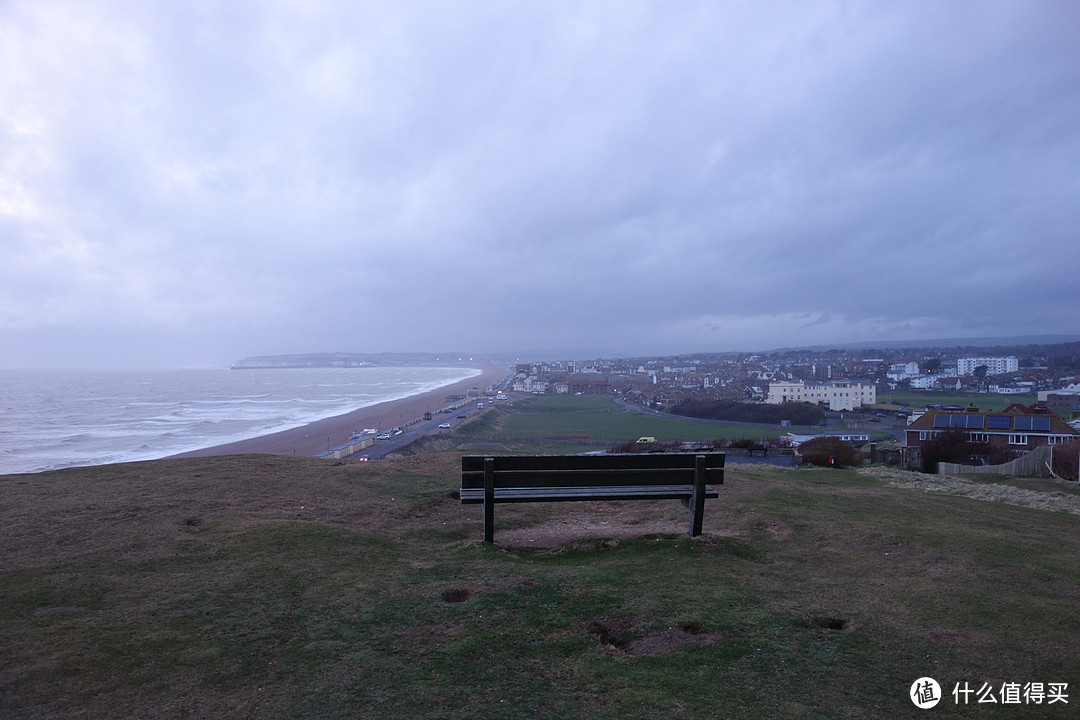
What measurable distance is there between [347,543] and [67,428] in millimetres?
48300

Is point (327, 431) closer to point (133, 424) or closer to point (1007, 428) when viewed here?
point (133, 424)

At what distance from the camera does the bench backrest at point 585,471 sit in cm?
642

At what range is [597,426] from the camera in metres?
52.4

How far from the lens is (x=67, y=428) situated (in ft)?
139

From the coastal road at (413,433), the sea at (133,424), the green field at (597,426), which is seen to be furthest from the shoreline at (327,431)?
the green field at (597,426)

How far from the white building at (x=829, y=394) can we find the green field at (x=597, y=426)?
1740 centimetres

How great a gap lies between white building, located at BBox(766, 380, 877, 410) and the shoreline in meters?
39.7

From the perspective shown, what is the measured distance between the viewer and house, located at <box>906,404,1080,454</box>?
31.6m

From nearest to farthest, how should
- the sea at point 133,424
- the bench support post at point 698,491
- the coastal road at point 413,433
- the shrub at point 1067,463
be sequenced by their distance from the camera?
the bench support post at point 698,491, the shrub at point 1067,463, the sea at point 133,424, the coastal road at point 413,433

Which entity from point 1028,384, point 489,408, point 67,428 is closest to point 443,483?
point 67,428

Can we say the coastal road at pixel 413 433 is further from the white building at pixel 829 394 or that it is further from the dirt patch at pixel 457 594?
the white building at pixel 829 394

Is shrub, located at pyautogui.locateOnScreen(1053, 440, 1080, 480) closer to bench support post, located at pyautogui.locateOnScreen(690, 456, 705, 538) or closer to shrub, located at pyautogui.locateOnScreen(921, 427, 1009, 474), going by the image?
shrub, located at pyautogui.locateOnScreen(921, 427, 1009, 474)

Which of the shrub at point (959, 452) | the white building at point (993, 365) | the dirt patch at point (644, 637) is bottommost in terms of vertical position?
the shrub at point (959, 452)

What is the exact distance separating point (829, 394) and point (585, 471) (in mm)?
71051
